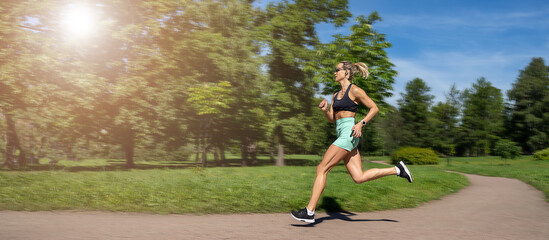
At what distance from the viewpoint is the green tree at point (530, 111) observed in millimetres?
57312

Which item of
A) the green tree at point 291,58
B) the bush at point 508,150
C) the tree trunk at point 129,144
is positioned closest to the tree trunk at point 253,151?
the green tree at point 291,58

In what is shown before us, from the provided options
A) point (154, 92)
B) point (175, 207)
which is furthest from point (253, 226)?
point (154, 92)

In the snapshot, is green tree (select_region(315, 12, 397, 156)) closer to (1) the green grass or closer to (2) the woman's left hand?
(1) the green grass

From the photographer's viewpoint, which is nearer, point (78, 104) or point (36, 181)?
point (36, 181)

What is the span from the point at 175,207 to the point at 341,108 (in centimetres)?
290

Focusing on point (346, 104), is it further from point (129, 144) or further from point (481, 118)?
point (481, 118)

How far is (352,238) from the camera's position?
13.6ft

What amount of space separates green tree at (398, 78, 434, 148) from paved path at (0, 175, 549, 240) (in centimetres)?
5751

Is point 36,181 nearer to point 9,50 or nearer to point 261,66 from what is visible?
point 9,50

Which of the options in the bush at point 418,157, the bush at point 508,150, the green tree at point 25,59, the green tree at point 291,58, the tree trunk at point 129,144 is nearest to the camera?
A: the green tree at point 25,59

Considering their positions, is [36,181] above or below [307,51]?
below

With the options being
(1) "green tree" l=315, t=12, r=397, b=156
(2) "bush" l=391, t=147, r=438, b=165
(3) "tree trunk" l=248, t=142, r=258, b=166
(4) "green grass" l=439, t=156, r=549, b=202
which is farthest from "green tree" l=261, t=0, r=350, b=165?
(2) "bush" l=391, t=147, r=438, b=165

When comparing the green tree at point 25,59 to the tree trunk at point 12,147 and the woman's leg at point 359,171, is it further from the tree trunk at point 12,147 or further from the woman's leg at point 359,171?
the woman's leg at point 359,171

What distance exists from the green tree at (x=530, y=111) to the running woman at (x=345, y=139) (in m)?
63.8
